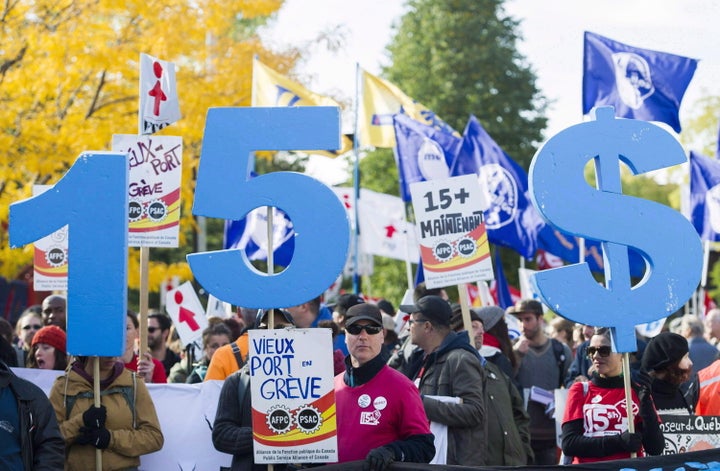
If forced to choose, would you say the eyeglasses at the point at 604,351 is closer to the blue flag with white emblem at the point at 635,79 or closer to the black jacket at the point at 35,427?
the black jacket at the point at 35,427

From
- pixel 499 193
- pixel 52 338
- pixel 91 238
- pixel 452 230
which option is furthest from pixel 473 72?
pixel 91 238

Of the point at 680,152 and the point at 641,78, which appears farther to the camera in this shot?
the point at 641,78

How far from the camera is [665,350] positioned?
25.2ft

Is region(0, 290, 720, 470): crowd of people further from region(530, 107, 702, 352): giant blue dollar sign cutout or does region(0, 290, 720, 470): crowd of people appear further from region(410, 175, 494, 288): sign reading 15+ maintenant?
region(410, 175, 494, 288): sign reading 15+ maintenant

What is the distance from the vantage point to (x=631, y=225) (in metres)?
6.81

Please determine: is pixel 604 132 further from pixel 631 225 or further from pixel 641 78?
pixel 641 78

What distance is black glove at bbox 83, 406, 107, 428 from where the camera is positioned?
6.68 m

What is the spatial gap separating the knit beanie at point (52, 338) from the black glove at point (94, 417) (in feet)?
6.60

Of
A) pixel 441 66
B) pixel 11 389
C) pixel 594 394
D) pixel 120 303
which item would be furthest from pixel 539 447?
pixel 441 66

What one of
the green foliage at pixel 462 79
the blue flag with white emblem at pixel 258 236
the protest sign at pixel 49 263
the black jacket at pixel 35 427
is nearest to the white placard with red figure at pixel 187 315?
the protest sign at pixel 49 263

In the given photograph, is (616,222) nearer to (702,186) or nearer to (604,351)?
(604,351)

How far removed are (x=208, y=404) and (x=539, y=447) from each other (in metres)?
3.51

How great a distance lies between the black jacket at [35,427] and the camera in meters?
5.95

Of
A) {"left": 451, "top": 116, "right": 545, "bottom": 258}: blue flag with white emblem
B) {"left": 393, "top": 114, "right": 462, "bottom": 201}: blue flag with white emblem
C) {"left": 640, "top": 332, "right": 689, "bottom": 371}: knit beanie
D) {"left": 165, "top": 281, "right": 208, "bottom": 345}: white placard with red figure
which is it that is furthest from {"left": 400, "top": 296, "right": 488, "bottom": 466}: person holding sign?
{"left": 451, "top": 116, "right": 545, "bottom": 258}: blue flag with white emblem
